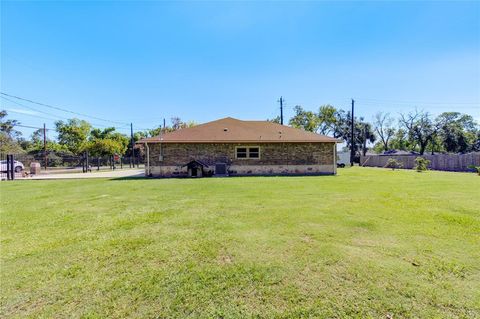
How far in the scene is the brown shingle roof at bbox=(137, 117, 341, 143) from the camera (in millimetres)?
16406

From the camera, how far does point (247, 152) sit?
55.8 feet

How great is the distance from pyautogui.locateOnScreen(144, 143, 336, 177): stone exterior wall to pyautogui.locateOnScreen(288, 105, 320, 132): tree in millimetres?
20383

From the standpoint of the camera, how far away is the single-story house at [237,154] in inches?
644

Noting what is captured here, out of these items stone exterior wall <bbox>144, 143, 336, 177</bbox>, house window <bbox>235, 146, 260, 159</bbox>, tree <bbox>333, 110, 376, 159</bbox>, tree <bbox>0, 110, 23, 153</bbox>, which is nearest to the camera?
stone exterior wall <bbox>144, 143, 336, 177</bbox>

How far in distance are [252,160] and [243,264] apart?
555 inches

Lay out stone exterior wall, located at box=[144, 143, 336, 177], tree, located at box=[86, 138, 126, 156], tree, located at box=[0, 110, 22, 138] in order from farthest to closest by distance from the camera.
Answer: tree, located at box=[0, 110, 22, 138]
tree, located at box=[86, 138, 126, 156]
stone exterior wall, located at box=[144, 143, 336, 177]

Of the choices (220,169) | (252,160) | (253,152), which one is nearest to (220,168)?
(220,169)

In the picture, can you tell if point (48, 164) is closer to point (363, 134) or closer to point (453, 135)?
point (363, 134)

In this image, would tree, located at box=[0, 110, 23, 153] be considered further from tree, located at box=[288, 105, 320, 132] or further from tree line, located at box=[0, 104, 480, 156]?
tree, located at box=[288, 105, 320, 132]

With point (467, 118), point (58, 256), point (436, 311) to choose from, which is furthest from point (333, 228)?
point (467, 118)

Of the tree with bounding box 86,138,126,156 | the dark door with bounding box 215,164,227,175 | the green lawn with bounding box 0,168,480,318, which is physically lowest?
the green lawn with bounding box 0,168,480,318

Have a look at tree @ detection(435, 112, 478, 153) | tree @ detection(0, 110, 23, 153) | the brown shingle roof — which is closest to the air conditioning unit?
the brown shingle roof

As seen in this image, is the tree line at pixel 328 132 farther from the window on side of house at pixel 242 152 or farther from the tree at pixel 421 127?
the window on side of house at pixel 242 152

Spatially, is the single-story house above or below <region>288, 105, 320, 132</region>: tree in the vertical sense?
below
